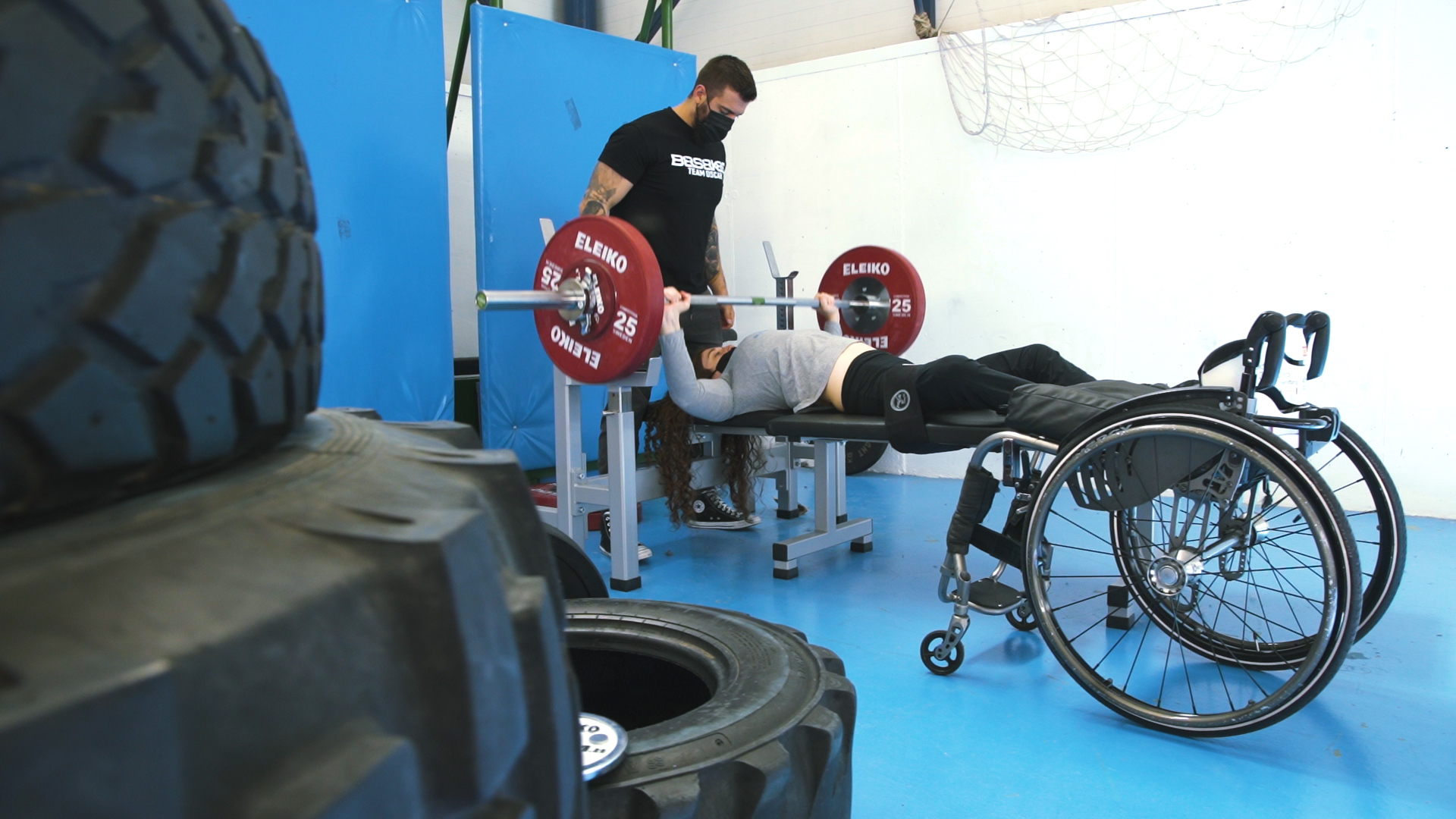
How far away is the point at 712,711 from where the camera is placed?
2.48 ft

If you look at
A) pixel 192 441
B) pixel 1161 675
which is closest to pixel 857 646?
pixel 1161 675

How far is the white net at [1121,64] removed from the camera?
10.8ft

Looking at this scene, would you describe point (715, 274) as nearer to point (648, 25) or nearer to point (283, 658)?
point (648, 25)

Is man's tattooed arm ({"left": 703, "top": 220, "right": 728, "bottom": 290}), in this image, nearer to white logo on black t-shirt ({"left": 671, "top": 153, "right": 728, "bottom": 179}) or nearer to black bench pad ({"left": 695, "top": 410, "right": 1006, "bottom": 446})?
white logo on black t-shirt ({"left": 671, "top": 153, "right": 728, "bottom": 179})

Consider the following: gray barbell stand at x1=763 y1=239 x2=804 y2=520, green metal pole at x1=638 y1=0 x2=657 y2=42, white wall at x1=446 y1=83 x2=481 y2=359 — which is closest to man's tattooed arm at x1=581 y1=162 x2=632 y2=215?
gray barbell stand at x1=763 y1=239 x2=804 y2=520

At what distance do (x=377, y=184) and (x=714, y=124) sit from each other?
4.13 ft

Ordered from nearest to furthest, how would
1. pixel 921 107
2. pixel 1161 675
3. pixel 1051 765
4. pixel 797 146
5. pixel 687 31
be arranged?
pixel 1051 765 < pixel 1161 675 < pixel 921 107 < pixel 797 146 < pixel 687 31

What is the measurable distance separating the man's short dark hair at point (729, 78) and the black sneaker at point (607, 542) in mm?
1342

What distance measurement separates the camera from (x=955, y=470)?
4.09m

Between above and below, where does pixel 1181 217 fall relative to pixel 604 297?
above

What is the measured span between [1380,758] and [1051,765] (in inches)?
20.7

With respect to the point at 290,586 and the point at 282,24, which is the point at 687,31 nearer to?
the point at 282,24

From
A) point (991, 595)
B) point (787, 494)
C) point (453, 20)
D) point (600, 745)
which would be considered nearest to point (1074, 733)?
point (991, 595)

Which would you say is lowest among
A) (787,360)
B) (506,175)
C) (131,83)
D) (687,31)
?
(787,360)
